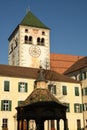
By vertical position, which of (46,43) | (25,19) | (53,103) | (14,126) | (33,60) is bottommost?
(14,126)

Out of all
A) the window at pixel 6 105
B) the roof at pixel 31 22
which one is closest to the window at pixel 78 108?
the window at pixel 6 105

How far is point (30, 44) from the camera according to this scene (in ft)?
226

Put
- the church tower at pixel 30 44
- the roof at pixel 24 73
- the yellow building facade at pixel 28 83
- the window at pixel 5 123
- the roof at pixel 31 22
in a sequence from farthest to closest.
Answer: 1. the roof at pixel 31 22
2. the church tower at pixel 30 44
3. the roof at pixel 24 73
4. the yellow building facade at pixel 28 83
5. the window at pixel 5 123

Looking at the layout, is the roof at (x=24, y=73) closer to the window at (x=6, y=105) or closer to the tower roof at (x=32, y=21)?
the window at (x=6, y=105)

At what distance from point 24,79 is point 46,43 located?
943 inches

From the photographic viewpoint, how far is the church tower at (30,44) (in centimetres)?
6725

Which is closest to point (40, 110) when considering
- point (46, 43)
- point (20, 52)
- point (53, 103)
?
point (53, 103)

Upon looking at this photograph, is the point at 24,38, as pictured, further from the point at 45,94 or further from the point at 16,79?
the point at 45,94

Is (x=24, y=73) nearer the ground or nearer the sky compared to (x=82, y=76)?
nearer the sky

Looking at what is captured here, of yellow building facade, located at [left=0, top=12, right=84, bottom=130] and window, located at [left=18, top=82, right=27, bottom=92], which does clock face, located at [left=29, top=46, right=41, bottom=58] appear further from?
window, located at [left=18, top=82, right=27, bottom=92]

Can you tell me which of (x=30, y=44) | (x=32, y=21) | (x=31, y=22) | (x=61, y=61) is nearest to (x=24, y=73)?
(x=30, y=44)

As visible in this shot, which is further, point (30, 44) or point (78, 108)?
point (30, 44)

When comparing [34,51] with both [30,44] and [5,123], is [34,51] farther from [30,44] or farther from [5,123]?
[5,123]

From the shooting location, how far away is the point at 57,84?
51281 mm
